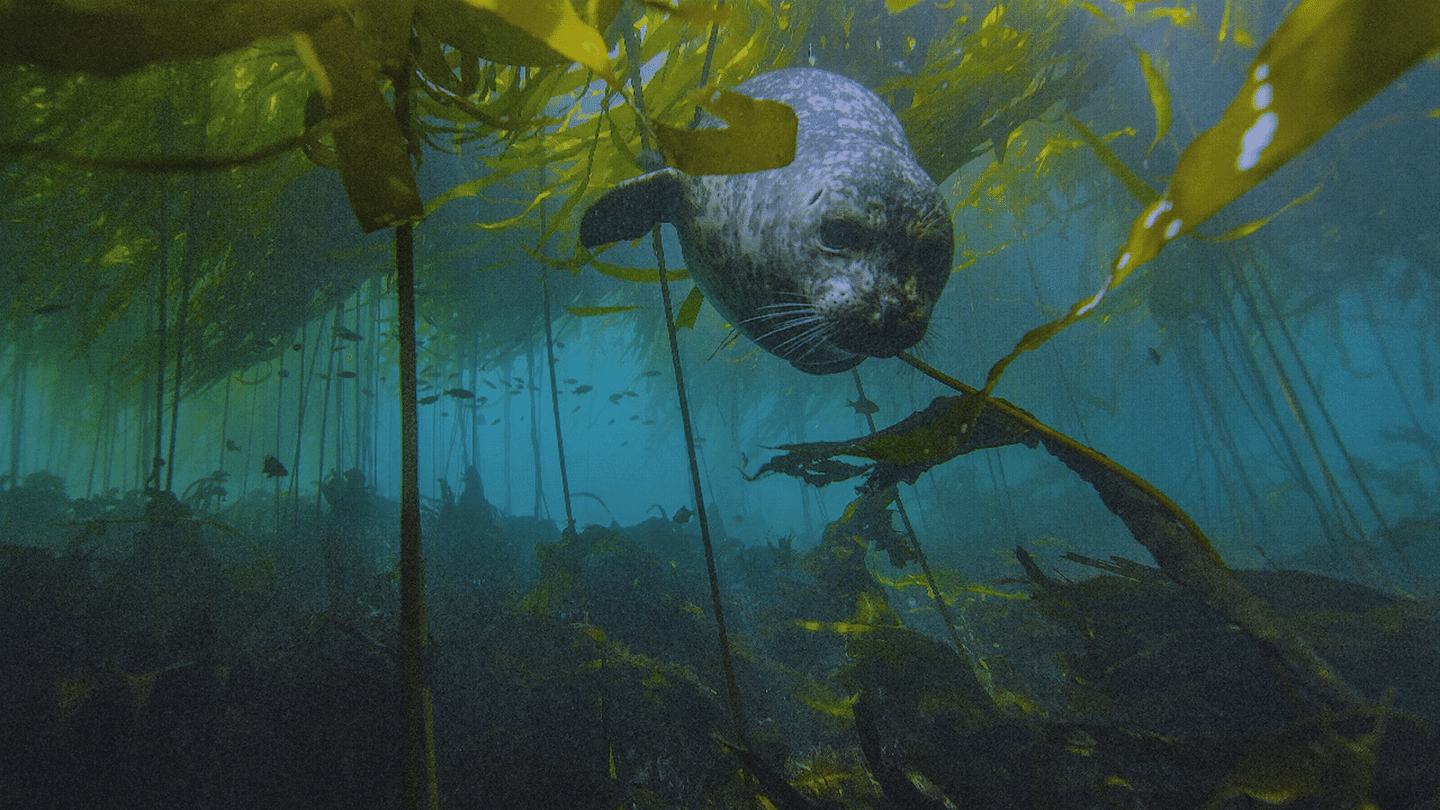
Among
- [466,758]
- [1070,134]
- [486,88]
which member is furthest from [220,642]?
[1070,134]

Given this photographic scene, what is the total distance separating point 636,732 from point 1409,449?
2292 inches

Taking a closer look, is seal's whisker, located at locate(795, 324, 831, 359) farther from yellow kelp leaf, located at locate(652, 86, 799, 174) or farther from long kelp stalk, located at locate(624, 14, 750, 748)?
yellow kelp leaf, located at locate(652, 86, 799, 174)

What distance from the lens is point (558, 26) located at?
1.02 meters

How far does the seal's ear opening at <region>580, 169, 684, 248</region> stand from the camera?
74.3 inches

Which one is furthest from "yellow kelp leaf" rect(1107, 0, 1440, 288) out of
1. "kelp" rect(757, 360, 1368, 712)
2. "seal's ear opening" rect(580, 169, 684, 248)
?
"seal's ear opening" rect(580, 169, 684, 248)

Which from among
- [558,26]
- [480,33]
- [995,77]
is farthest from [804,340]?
[995,77]

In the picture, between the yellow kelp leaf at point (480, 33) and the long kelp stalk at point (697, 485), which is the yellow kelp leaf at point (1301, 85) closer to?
the long kelp stalk at point (697, 485)

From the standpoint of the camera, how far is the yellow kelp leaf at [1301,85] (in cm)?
71

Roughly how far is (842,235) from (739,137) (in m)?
0.64

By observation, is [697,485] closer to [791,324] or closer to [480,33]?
[791,324]

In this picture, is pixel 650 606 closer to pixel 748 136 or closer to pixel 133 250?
pixel 748 136

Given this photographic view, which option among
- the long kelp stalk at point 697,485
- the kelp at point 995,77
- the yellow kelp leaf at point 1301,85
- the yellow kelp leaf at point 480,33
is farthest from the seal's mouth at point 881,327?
the kelp at point 995,77

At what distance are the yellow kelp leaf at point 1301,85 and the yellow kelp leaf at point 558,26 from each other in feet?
3.48

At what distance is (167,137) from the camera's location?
341 centimetres
